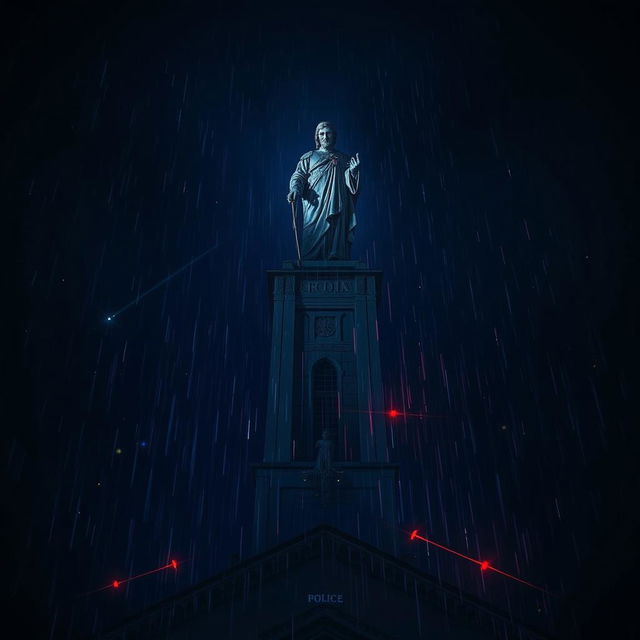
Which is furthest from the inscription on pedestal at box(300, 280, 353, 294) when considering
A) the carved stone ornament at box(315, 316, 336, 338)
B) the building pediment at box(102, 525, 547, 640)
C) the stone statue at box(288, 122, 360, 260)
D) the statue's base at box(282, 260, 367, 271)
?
the building pediment at box(102, 525, 547, 640)

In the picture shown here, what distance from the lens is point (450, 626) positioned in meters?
17.8

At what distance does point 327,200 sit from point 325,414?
426 inches

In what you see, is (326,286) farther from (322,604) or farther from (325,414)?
(322,604)

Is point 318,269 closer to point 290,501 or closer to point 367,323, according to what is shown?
point 367,323

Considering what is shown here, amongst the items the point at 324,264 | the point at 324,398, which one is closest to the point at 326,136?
the point at 324,264

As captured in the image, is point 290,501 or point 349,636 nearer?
point 349,636

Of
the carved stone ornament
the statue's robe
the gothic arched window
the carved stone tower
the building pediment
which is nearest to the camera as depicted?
the building pediment

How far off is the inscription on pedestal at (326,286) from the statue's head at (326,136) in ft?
25.4

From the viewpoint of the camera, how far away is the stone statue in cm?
3003

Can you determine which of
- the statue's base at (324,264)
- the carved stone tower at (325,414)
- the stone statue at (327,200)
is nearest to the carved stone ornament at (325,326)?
the carved stone tower at (325,414)

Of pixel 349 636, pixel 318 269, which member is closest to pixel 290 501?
pixel 349 636

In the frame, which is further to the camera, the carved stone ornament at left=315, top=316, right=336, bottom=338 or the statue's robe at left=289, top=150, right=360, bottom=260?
the statue's robe at left=289, top=150, right=360, bottom=260

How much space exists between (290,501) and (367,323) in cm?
847

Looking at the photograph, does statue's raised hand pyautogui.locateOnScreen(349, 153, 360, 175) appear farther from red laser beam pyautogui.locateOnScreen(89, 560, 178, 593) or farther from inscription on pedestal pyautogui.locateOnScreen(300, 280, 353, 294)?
red laser beam pyautogui.locateOnScreen(89, 560, 178, 593)
